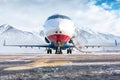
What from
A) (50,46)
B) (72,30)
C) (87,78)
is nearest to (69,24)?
(72,30)

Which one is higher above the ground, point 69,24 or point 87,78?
point 69,24

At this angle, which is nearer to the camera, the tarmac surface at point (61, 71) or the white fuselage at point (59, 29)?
the tarmac surface at point (61, 71)

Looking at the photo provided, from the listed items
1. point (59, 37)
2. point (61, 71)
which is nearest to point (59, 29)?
point (59, 37)

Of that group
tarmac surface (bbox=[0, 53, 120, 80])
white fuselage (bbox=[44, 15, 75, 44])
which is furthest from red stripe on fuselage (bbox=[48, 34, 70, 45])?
tarmac surface (bbox=[0, 53, 120, 80])

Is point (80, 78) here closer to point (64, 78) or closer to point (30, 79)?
point (64, 78)

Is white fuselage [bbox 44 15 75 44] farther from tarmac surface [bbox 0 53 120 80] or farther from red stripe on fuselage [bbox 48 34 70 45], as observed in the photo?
tarmac surface [bbox 0 53 120 80]

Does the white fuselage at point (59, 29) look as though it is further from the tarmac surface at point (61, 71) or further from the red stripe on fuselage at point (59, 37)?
the tarmac surface at point (61, 71)

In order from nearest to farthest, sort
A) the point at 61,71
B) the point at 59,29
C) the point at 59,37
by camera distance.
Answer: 1. the point at 61,71
2. the point at 59,29
3. the point at 59,37

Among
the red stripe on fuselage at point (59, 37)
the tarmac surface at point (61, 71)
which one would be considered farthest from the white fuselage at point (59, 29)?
the tarmac surface at point (61, 71)

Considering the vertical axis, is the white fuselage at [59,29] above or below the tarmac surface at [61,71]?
above

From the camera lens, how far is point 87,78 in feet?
31.8

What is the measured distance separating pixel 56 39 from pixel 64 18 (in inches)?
170

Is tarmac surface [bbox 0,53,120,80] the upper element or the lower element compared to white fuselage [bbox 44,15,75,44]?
lower

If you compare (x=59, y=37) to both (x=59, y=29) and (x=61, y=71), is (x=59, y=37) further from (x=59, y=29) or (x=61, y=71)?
(x=61, y=71)
